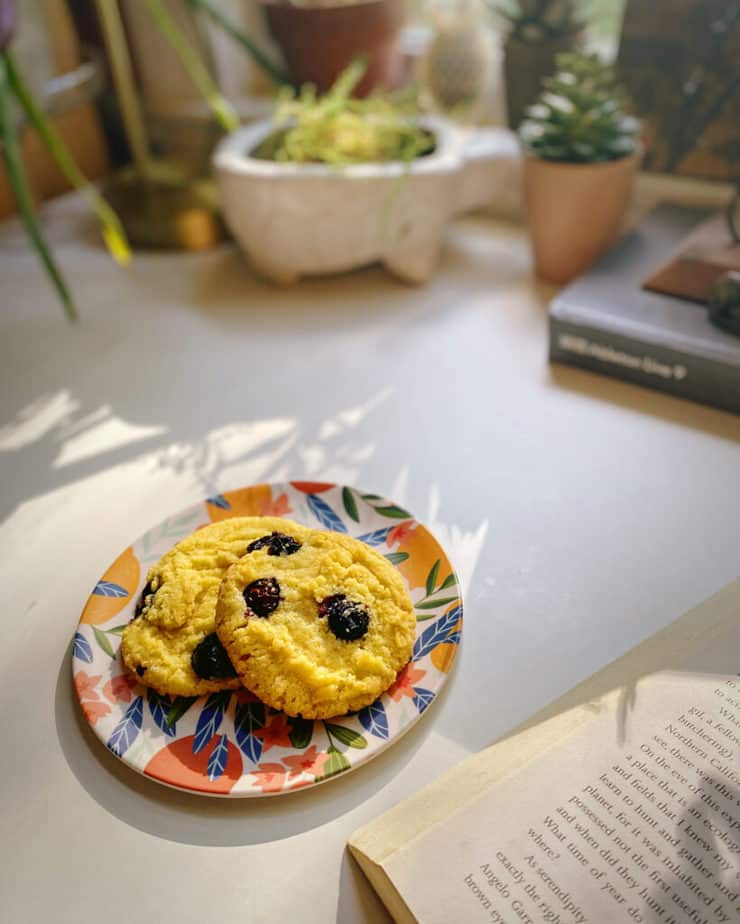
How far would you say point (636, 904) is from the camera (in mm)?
399

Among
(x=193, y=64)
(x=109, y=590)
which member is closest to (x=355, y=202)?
(x=193, y=64)

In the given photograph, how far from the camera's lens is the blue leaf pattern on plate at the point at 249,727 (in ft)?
1.57

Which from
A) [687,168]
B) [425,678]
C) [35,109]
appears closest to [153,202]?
[35,109]

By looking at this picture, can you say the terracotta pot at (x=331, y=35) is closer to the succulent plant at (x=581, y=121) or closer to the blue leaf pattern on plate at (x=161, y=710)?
the succulent plant at (x=581, y=121)

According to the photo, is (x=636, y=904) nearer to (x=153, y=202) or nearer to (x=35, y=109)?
(x=35, y=109)

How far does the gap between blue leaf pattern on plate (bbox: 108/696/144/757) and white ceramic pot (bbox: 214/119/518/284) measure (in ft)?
1.91

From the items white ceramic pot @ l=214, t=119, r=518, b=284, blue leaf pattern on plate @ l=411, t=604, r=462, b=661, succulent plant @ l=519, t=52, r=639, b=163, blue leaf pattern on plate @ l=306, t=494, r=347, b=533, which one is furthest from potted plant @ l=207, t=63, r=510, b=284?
blue leaf pattern on plate @ l=411, t=604, r=462, b=661

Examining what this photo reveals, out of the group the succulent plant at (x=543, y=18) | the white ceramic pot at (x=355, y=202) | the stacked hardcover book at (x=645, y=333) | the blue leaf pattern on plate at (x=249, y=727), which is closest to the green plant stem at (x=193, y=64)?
the white ceramic pot at (x=355, y=202)

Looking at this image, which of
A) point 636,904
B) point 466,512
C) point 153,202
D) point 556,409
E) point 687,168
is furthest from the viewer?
point 153,202

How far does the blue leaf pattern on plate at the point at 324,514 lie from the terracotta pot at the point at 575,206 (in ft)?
1.49

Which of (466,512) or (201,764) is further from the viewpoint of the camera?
(466,512)

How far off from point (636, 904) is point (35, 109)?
743mm

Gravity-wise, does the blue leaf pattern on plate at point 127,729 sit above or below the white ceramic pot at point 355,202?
below

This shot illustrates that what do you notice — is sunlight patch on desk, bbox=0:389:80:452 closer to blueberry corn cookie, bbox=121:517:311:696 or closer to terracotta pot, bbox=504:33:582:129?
blueberry corn cookie, bbox=121:517:311:696
